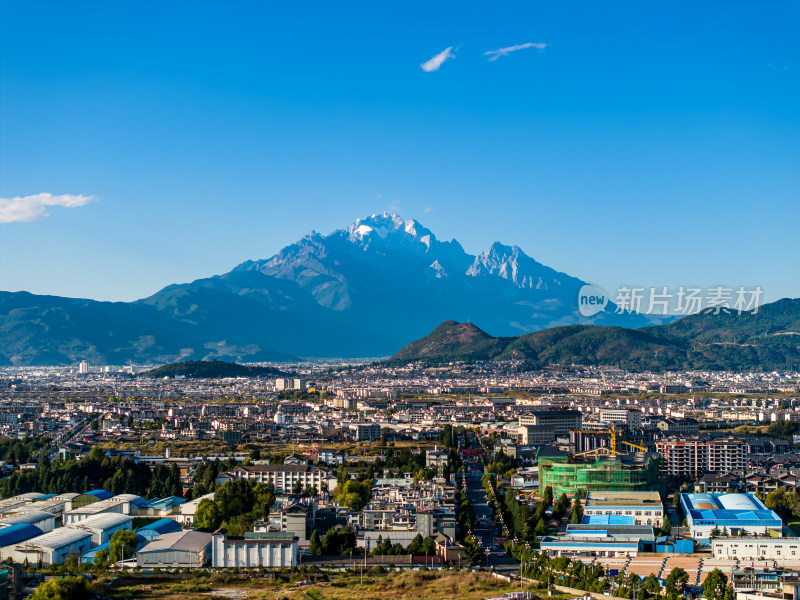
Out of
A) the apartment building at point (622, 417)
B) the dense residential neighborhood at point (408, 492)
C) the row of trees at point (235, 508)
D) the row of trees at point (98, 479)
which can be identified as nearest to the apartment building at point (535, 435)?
the dense residential neighborhood at point (408, 492)

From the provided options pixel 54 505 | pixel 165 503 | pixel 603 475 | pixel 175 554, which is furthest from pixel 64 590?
pixel 603 475

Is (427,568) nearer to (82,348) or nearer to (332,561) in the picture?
(332,561)

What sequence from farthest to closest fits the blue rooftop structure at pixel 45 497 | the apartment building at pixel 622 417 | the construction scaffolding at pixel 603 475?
1. the apartment building at pixel 622 417
2. the construction scaffolding at pixel 603 475
3. the blue rooftop structure at pixel 45 497

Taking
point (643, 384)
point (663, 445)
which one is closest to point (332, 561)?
point (663, 445)

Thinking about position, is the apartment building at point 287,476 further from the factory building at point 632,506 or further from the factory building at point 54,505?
the factory building at point 632,506

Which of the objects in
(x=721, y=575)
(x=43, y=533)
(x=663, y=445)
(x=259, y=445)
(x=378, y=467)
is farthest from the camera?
(x=259, y=445)

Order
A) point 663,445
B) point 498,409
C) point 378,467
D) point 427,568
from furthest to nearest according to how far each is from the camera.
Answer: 1. point 498,409
2. point 663,445
3. point 378,467
4. point 427,568
